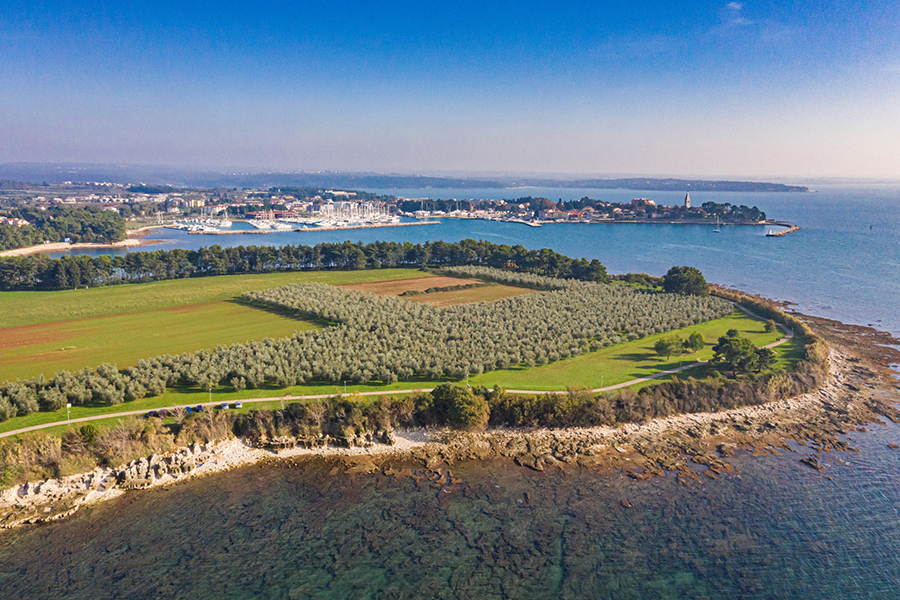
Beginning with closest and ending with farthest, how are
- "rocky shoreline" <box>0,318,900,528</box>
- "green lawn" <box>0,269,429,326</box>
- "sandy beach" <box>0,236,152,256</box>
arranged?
"rocky shoreline" <box>0,318,900,528</box>, "green lawn" <box>0,269,429,326</box>, "sandy beach" <box>0,236,152,256</box>

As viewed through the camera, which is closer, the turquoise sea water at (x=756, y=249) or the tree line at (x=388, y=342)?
the tree line at (x=388, y=342)

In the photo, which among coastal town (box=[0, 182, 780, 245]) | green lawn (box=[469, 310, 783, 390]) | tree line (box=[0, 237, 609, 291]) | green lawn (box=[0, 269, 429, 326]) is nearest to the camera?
green lawn (box=[469, 310, 783, 390])

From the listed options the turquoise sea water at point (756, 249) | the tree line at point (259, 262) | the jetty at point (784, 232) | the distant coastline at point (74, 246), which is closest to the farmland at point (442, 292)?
the tree line at point (259, 262)

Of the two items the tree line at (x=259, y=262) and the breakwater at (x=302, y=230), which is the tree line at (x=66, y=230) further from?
the tree line at (x=259, y=262)

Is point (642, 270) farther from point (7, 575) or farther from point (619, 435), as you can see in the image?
point (7, 575)

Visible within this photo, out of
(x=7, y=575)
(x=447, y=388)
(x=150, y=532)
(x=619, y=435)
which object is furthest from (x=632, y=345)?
(x=7, y=575)

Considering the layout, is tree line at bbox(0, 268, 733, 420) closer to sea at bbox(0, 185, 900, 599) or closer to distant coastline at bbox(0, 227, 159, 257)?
sea at bbox(0, 185, 900, 599)

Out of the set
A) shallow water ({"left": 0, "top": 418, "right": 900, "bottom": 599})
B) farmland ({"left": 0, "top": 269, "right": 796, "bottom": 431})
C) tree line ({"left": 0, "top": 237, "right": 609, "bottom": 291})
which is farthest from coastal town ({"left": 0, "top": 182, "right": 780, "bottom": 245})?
shallow water ({"left": 0, "top": 418, "right": 900, "bottom": 599})
